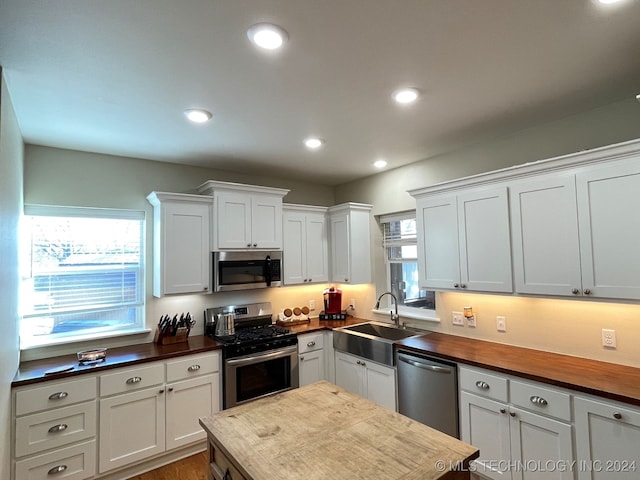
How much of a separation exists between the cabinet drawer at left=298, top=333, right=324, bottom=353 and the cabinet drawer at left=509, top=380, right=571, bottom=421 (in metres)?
2.00

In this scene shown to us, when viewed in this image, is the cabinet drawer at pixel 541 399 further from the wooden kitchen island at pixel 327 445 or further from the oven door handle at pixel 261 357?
the oven door handle at pixel 261 357

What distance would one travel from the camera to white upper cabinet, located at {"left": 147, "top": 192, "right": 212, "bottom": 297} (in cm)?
315

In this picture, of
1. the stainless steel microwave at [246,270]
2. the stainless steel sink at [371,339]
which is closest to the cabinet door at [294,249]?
the stainless steel microwave at [246,270]

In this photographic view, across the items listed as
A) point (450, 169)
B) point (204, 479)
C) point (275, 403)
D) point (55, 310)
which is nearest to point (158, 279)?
point (55, 310)

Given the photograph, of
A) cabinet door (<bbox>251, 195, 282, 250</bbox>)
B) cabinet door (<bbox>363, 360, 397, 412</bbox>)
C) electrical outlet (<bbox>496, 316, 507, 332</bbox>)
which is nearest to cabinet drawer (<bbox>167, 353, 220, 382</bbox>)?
cabinet door (<bbox>251, 195, 282, 250</bbox>)

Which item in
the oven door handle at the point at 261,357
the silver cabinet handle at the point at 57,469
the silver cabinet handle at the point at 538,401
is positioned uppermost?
the silver cabinet handle at the point at 538,401

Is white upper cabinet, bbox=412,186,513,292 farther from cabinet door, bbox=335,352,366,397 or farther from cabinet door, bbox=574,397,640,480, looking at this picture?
cabinet door, bbox=335,352,366,397

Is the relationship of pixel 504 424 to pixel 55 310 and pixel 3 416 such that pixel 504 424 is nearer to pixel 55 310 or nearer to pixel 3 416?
pixel 3 416

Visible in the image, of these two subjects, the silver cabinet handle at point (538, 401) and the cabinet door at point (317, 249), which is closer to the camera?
the silver cabinet handle at point (538, 401)

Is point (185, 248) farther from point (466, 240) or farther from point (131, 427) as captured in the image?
point (466, 240)

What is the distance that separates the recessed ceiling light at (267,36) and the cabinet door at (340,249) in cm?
259

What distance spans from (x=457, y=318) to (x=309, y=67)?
2557 millimetres

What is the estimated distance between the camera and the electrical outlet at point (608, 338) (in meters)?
2.27

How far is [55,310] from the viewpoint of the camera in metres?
2.90
